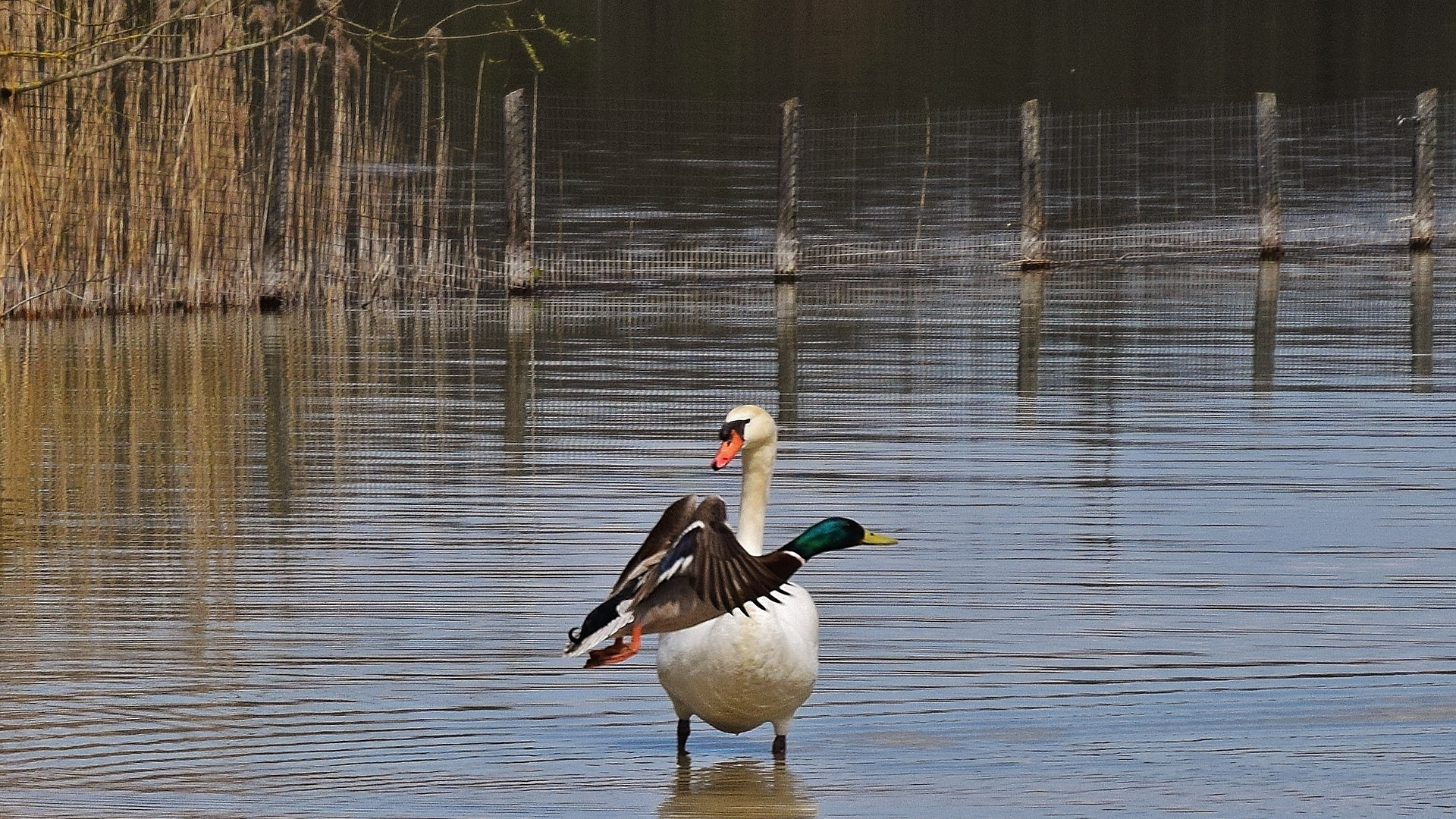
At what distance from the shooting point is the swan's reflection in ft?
20.7

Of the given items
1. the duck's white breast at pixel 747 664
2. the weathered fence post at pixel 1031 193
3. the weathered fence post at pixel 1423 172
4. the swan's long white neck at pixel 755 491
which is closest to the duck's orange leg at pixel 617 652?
the duck's white breast at pixel 747 664

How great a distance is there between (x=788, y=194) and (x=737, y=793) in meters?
14.5

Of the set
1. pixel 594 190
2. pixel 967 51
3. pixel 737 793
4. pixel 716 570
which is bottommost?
pixel 737 793

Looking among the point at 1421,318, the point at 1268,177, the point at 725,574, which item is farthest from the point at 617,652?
the point at 1268,177

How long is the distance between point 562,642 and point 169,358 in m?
8.01

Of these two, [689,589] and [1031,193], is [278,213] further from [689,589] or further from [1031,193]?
[689,589]

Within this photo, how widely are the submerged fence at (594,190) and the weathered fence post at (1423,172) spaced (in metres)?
0.04

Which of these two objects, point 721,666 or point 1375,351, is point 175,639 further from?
point 1375,351

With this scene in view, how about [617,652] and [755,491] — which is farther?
[755,491]

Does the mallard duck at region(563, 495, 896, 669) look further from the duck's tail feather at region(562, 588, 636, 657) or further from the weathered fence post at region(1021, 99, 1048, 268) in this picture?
the weathered fence post at region(1021, 99, 1048, 268)

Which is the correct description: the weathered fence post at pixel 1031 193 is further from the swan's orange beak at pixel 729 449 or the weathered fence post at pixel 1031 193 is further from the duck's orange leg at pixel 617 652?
the duck's orange leg at pixel 617 652

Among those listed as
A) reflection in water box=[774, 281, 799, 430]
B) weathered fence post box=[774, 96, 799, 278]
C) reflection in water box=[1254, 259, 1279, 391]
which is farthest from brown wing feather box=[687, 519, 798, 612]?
weathered fence post box=[774, 96, 799, 278]

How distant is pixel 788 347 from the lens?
647 inches

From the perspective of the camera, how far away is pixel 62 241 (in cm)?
1659
